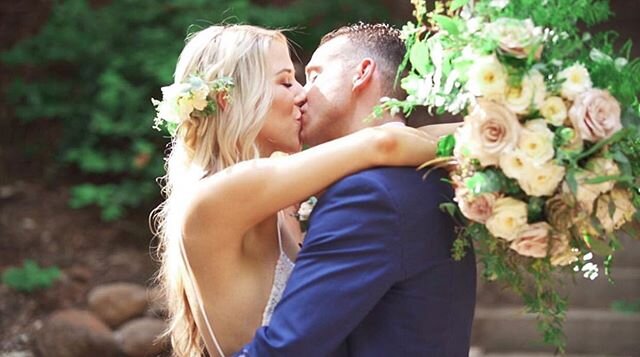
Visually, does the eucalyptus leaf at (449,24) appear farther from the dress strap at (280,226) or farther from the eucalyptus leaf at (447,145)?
the dress strap at (280,226)

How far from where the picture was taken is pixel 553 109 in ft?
8.48

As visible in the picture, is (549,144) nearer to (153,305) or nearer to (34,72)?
(153,305)

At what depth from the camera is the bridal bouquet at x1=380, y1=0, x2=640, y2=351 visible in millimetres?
2559

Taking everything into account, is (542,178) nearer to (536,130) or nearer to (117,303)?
(536,130)

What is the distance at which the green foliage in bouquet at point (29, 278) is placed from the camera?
7.46 metres

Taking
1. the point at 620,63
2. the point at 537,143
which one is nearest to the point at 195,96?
the point at 537,143

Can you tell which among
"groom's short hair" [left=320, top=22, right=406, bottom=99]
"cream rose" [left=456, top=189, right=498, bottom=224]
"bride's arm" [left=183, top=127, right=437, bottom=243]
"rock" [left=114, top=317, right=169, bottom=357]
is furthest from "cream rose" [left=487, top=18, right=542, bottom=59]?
"rock" [left=114, top=317, right=169, bottom=357]

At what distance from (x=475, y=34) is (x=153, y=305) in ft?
16.0

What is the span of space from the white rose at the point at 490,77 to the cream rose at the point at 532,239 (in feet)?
0.99

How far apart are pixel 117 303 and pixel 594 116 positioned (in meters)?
5.12

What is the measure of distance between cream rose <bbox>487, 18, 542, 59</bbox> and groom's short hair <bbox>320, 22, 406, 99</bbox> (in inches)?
23.2

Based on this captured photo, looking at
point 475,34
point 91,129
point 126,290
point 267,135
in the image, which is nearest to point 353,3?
point 91,129

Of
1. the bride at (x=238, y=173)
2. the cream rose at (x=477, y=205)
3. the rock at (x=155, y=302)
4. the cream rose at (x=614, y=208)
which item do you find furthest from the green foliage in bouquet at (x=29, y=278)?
the cream rose at (x=614, y=208)

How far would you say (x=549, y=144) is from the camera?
255 centimetres
